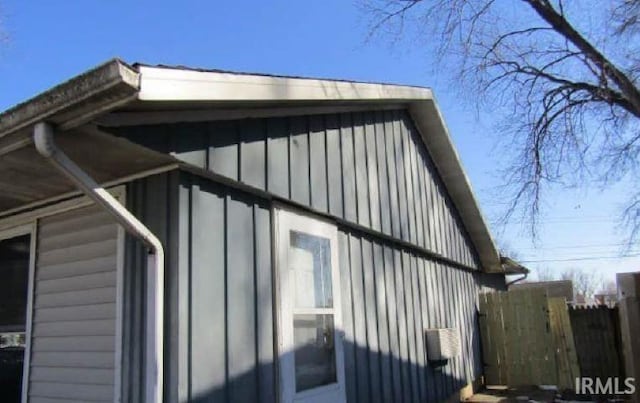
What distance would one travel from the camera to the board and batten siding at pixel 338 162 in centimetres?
362

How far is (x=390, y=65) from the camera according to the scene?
920 centimetres

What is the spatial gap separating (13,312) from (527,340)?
8.80 metres

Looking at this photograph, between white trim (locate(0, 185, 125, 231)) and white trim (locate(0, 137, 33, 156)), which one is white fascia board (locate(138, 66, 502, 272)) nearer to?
white trim (locate(0, 137, 33, 156))

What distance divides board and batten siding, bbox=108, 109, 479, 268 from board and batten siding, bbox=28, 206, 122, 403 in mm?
839

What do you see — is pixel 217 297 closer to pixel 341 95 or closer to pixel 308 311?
pixel 308 311

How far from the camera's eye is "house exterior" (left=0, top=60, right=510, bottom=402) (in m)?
3.02

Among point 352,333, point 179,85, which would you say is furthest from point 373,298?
point 179,85

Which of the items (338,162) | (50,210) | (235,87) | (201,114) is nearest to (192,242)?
(201,114)

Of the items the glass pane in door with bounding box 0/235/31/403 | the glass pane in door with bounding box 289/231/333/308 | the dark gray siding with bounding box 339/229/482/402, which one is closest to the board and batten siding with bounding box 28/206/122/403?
the glass pane in door with bounding box 0/235/31/403

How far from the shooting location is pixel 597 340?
10820mm

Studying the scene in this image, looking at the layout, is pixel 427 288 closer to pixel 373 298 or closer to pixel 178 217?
pixel 373 298

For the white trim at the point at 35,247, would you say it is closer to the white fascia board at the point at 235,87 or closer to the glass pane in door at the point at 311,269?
the white fascia board at the point at 235,87

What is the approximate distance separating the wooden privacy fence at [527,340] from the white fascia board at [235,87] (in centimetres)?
650

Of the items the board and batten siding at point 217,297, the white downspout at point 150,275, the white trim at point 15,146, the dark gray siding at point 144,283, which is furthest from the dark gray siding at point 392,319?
the white trim at point 15,146
